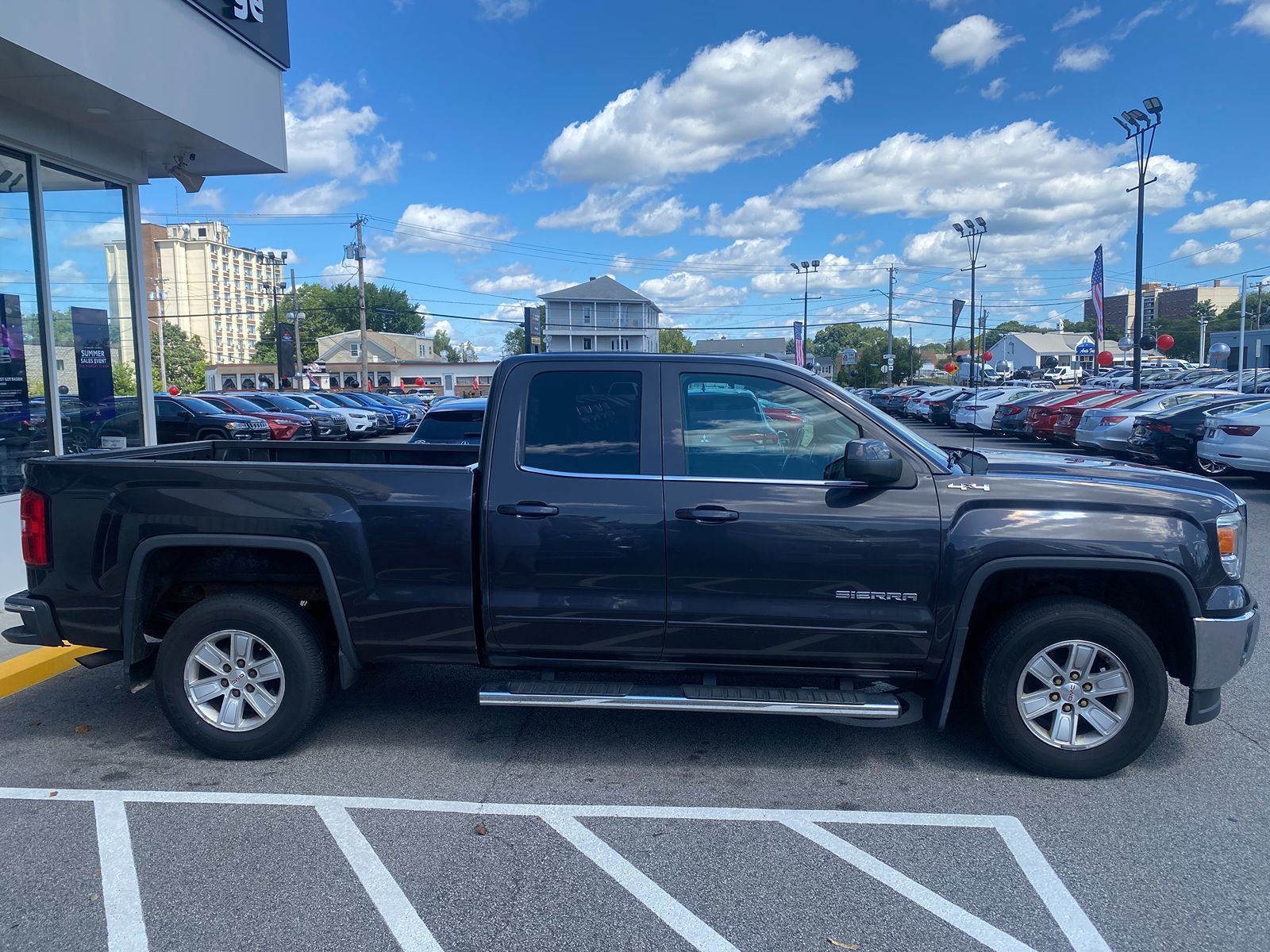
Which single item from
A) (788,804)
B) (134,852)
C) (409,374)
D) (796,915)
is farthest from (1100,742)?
(409,374)

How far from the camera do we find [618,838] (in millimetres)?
3803

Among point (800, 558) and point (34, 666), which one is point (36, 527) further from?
point (800, 558)

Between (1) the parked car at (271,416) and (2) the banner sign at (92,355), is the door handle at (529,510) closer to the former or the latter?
(2) the banner sign at (92,355)

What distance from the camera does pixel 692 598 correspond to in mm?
4266

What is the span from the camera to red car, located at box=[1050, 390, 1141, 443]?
22.4 metres

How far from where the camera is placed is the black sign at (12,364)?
8.54 meters

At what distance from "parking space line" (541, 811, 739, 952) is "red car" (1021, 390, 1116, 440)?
73.6 ft

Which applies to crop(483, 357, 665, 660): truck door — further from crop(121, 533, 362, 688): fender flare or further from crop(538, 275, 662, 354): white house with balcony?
crop(538, 275, 662, 354): white house with balcony

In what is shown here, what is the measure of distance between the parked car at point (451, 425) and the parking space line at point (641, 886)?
5.95m

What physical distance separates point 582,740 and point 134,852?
6.83ft

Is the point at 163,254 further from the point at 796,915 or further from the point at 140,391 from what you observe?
the point at 796,915

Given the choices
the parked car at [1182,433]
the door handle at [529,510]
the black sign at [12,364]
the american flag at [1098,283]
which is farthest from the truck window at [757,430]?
the american flag at [1098,283]

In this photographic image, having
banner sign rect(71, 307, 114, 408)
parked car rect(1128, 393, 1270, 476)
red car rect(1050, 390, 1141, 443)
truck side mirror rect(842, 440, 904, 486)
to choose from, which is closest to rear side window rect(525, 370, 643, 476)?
truck side mirror rect(842, 440, 904, 486)

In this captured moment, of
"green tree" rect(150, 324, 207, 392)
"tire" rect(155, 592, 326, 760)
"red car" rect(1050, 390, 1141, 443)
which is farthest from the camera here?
"green tree" rect(150, 324, 207, 392)
